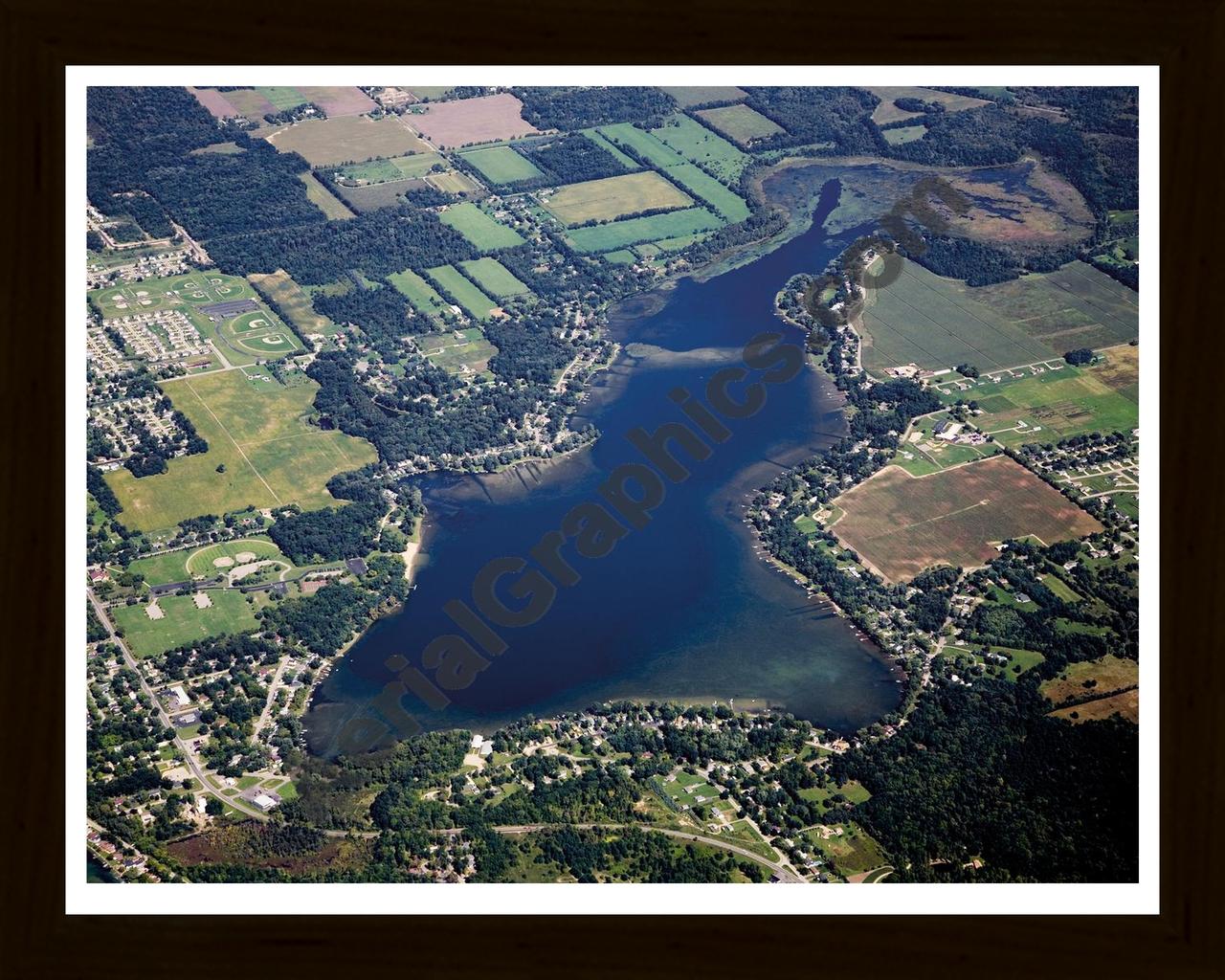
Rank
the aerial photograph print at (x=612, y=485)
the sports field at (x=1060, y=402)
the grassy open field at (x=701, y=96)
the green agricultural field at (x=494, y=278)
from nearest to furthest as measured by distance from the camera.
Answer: the aerial photograph print at (x=612, y=485) → the sports field at (x=1060, y=402) → the green agricultural field at (x=494, y=278) → the grassy open field at (x=701, y=96)

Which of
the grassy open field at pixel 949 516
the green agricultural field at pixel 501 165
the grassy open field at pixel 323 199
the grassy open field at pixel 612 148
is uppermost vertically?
the grassy open field at pixel 612 148

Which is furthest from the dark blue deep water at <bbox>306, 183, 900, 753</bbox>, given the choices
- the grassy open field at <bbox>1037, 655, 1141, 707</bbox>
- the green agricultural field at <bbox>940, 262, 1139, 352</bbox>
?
the green agricultural field at <bbox>940, 262, 1139, 352</bbox>

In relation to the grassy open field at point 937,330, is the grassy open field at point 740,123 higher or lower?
higher

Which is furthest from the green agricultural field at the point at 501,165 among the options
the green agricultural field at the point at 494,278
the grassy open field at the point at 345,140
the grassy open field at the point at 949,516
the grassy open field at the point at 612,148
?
the grassy open field at the point at 949,516

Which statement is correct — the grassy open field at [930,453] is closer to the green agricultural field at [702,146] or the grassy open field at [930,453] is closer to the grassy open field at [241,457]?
the grassy open field at [241,457]

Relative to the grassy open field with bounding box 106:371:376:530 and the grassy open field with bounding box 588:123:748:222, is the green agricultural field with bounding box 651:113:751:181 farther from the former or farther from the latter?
the grassy open field with bounding box 106:371:376:530

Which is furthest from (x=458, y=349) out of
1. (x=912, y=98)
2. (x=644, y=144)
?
(x=912, y=98)
